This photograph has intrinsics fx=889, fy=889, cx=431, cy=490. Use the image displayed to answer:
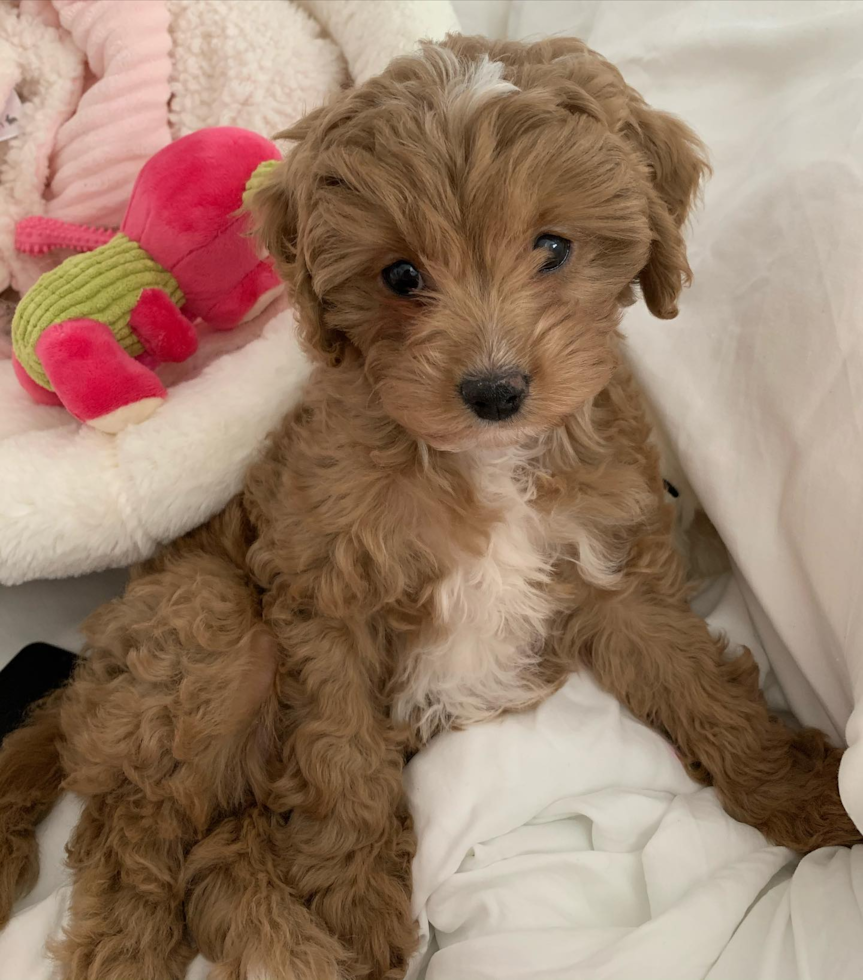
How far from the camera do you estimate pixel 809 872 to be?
1885mm

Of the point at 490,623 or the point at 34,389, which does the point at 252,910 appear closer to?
the point at 490,623

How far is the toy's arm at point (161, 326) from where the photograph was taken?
2.33 metres

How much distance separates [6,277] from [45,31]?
80 centimetres

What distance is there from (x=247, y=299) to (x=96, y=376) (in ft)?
1.63

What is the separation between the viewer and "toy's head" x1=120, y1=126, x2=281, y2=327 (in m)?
2.29

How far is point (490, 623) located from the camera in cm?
215

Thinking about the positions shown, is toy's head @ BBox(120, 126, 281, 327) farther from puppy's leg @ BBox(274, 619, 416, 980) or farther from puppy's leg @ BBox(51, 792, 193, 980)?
puppy's leg @ BBox(51, 792, 193, 980)

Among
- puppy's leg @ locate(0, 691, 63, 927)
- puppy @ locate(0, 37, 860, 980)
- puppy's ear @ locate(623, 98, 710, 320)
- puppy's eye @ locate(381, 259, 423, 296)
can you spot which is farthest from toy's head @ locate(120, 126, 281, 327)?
puppy's leg @ locate(0, 691, 63, 927)

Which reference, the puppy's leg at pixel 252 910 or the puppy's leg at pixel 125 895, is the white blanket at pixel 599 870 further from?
the puppy's leg at pixel 125 895

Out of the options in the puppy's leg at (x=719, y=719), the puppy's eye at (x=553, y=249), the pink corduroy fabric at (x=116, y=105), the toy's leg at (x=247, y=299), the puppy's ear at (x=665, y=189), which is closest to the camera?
the puppy's eye at (x=553, y=249)

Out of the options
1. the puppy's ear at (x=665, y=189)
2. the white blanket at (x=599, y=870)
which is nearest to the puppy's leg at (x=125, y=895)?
the white blanket at (x=599, y=870)

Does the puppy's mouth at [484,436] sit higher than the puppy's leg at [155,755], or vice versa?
the puppy's mouth at [484,436]

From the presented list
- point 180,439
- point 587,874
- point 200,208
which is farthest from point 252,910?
point 200,208

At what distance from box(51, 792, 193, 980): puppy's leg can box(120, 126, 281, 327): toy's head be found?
134 centimetres
